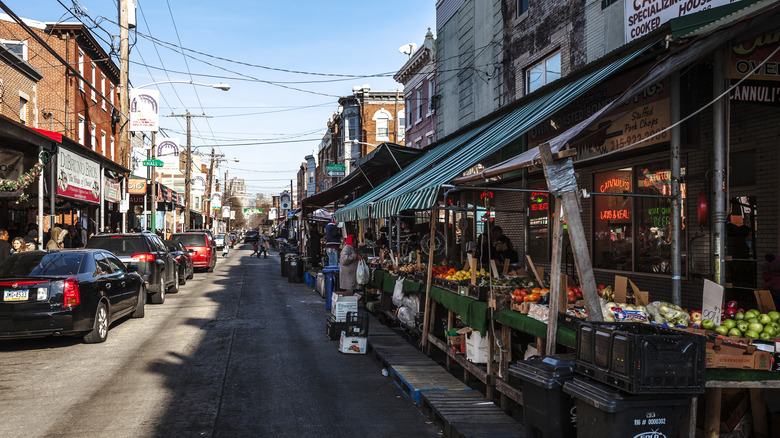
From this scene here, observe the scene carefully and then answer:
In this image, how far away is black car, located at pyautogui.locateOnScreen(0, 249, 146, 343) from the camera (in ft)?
31.1

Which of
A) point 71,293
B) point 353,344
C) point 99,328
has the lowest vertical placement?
point 353,344

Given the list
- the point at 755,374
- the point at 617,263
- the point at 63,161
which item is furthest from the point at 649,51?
the point at 63,161

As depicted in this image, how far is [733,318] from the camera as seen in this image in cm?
538

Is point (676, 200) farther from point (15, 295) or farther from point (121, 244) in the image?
point (121, 244)

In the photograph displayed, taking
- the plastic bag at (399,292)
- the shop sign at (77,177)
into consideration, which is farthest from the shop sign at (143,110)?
the plastic bag at (399,292)

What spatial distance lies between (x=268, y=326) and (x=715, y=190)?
943cm

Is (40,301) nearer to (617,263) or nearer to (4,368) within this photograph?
(4,368)

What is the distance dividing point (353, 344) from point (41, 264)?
18.4 feet

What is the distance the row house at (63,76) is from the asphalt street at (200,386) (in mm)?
18235

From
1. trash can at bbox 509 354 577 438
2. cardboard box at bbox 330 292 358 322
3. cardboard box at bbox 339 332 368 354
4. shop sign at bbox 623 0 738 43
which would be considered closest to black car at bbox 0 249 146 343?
cardboard box at bbox 330 292 358 322

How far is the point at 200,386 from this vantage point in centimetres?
774

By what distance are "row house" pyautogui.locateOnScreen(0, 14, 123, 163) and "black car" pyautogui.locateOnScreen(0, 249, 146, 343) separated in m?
16.8

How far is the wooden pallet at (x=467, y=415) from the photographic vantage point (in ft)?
18.3

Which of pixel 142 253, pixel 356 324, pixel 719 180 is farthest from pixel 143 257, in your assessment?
pixel 719 180
